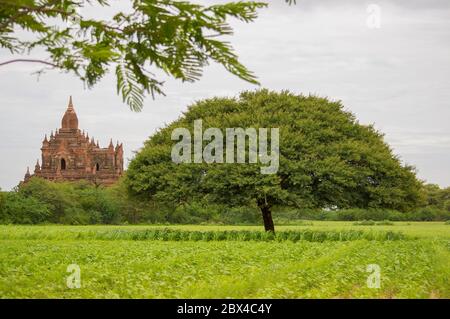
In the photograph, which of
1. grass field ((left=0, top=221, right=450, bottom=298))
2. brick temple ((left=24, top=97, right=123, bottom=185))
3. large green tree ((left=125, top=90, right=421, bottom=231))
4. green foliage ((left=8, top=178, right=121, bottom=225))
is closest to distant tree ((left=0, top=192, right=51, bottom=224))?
green foliage ((left=8, top=178, right=121, bottom=225))

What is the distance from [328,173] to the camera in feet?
95.5

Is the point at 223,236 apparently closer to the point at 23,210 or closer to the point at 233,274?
the point at 233,274

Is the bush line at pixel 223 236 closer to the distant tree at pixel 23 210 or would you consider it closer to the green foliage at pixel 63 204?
the distant tree at pixel 23 210

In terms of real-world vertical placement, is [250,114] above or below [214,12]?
above

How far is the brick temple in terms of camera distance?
285 feet

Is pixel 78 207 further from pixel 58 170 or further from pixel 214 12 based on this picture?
pixel 214 12

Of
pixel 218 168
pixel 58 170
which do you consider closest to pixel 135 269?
pixel 218 168

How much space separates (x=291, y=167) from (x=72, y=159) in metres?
63.9

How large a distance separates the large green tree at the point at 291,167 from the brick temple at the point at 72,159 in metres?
56.0

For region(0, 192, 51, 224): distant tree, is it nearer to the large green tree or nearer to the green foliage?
the green foliage

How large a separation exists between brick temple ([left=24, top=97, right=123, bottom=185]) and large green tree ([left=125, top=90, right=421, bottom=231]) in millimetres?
55977

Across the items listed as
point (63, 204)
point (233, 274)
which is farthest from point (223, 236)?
point (63, 204)

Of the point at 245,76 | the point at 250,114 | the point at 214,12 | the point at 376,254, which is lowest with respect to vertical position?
the point at 376,254

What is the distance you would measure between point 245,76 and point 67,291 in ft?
24.9
